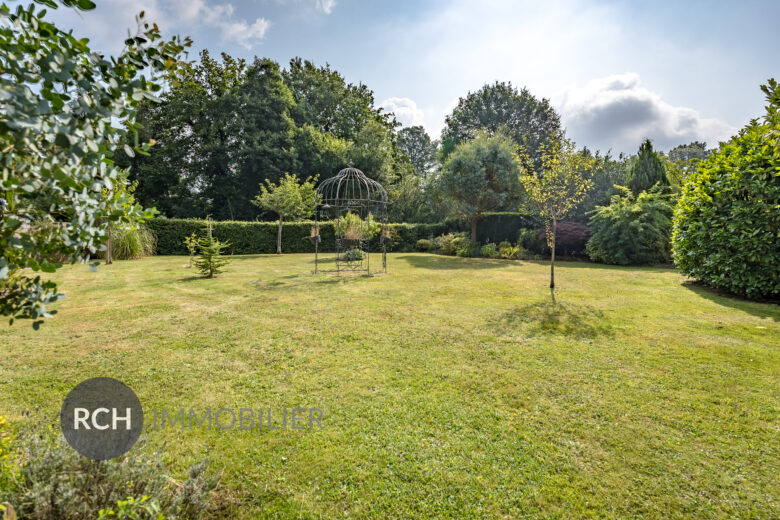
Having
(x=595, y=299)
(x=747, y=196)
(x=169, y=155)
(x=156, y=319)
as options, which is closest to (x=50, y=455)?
(x=156, y=319)

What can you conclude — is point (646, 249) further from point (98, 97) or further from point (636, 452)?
point (98, 97)

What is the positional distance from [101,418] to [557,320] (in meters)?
5.71

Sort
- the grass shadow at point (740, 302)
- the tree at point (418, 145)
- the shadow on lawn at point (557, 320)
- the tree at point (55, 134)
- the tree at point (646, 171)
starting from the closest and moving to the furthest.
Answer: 1. the tree at point (55, 134)
2. the shadow on lawn at point (557, 320)
3. the grass shadow at point (740, 302)
4. the tree at point (646, 171)
5. the tree at point (418, 145)

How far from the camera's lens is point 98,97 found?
3.76 feet

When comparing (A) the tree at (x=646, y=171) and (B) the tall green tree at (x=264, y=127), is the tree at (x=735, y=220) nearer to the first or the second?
(A) the tree at (x=646, y=171)

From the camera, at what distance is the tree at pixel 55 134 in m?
0.98

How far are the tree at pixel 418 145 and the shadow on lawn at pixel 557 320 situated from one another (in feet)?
134

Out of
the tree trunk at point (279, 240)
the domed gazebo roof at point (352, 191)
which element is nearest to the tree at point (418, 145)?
the domed gazebo roof at point (352, 191)

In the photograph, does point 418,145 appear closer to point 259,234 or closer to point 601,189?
point 601,189

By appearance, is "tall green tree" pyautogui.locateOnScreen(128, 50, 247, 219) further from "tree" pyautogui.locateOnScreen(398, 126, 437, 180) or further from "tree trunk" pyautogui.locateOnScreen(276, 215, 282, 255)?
"tree" pyautogui.locateOnScreen(398, 126, 437, 180)

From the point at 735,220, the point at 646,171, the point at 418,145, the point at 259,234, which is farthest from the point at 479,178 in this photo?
the point at 418,145

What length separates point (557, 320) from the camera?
546 centimetres

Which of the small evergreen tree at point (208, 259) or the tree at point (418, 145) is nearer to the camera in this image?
the small evergreen tree at point (208, 259)

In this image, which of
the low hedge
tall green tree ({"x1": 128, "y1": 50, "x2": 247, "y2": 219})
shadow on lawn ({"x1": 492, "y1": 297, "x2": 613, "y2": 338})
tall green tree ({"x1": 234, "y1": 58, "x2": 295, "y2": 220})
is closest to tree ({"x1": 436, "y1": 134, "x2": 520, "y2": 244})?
the low hedge
